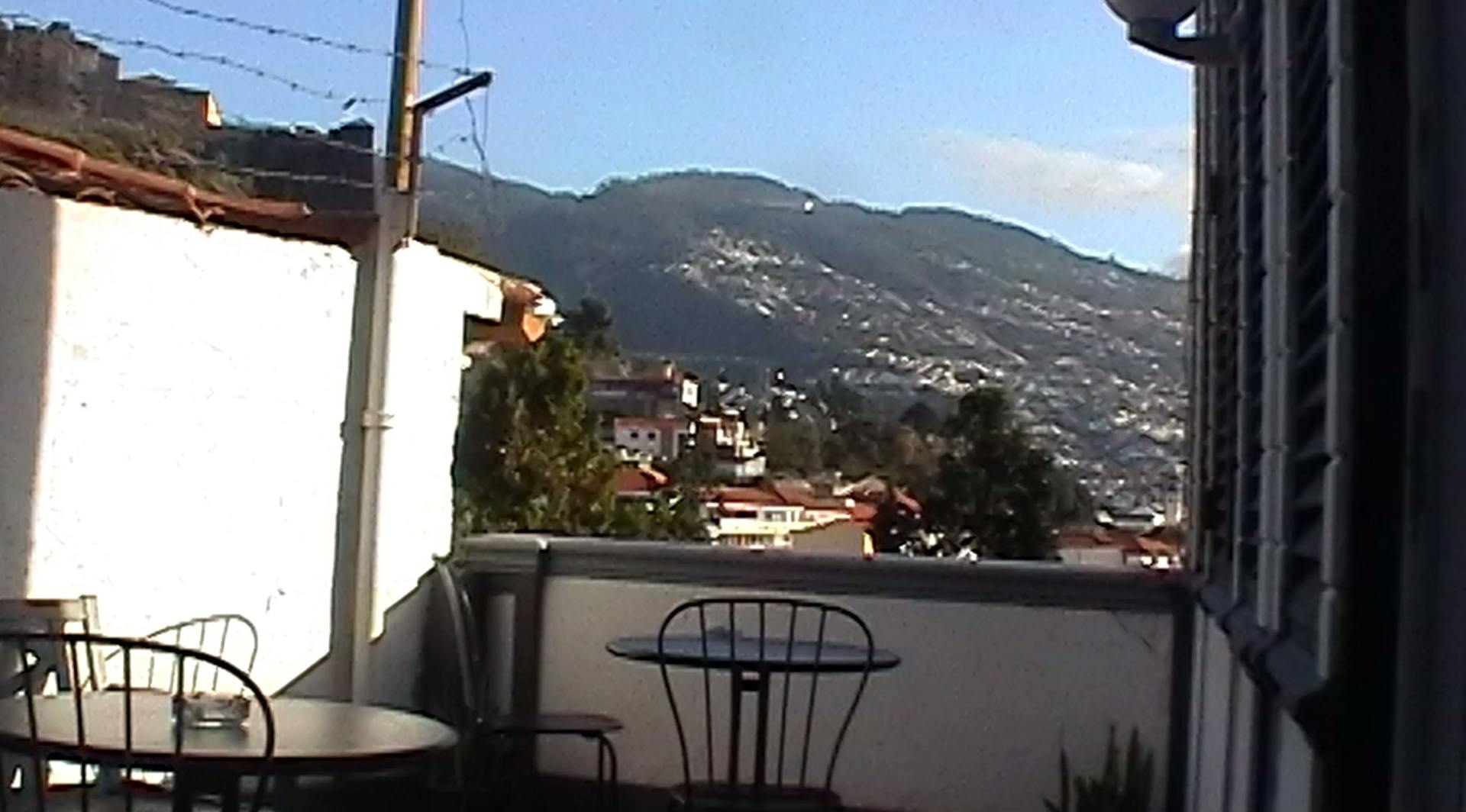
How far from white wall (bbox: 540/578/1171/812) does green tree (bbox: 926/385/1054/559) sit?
2.65 feet

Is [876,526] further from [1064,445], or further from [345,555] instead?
[345,555]

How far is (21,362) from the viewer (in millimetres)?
4547

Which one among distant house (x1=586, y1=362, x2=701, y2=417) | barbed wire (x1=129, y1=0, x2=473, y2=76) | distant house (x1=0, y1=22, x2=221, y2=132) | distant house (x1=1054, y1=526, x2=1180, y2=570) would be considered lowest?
distant house (x1=1054, y1=526, x2=1180, y2=570)

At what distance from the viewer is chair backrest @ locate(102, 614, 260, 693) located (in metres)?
4.82

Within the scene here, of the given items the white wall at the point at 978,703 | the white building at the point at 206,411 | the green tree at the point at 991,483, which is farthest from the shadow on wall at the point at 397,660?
the green tree at the point at 991,483

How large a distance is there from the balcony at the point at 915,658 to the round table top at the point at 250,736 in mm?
2624

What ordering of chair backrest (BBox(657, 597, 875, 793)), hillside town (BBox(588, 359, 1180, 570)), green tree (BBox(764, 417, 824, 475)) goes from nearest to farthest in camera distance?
chair backrest (BBox(657, 597, 875, 793)) < hillside town (BBox(588, 359, 1180, 570)) < green tree (BBox(764, 417, 824, 475))

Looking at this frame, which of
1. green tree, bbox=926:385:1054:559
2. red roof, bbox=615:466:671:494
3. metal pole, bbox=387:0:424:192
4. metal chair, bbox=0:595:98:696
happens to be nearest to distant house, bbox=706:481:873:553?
green tree, bbox=926:385:1054:559

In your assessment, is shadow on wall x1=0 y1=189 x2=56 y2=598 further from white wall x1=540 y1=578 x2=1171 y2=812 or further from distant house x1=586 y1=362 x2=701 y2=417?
distant house x1=586 y1=362 x2=701 y2=417

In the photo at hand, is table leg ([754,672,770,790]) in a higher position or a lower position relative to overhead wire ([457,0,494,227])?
lower

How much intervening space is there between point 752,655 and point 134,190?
1844mm

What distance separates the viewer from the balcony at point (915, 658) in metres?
5.60

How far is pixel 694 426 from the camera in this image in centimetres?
861

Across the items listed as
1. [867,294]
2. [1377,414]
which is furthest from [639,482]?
[1377,414]
